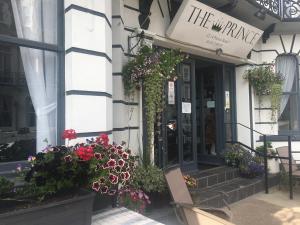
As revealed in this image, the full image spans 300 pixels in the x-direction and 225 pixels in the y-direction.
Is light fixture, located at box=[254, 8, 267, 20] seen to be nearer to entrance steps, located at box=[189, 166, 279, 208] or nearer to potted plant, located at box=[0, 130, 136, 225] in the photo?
entrance steps, located at box=[189, 166, 279, 208]

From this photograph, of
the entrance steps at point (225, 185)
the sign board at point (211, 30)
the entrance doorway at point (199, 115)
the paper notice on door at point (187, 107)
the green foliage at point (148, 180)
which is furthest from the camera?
the paper notice on door at point (187, 107)

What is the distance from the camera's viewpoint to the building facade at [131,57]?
3.01 meters

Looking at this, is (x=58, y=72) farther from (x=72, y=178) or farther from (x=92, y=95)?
(x=72, y=178)

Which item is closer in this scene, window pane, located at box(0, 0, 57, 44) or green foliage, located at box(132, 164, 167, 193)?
window pane, located at box(0, 0, 57, 44)

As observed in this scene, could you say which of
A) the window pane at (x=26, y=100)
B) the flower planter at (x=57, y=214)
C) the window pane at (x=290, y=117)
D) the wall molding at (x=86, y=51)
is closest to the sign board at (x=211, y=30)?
the window pane at (x=290, y=117)

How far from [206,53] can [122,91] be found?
8.29 ft

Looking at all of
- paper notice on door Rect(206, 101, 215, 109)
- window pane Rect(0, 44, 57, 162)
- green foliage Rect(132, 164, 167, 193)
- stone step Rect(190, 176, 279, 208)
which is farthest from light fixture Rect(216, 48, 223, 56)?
window pane Rect(0, 44, 57, 162)

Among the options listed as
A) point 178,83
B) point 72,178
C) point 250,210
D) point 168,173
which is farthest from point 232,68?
point 72,178

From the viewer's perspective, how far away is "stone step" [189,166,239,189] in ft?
17.6

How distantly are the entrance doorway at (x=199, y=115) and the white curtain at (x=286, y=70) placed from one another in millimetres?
1270

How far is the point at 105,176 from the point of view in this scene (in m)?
2.78

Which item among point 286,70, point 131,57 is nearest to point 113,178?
point 131,57

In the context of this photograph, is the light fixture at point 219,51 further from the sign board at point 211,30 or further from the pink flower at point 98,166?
the pink flower at point 98,166

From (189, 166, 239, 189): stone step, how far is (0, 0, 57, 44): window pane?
3.42 meters
